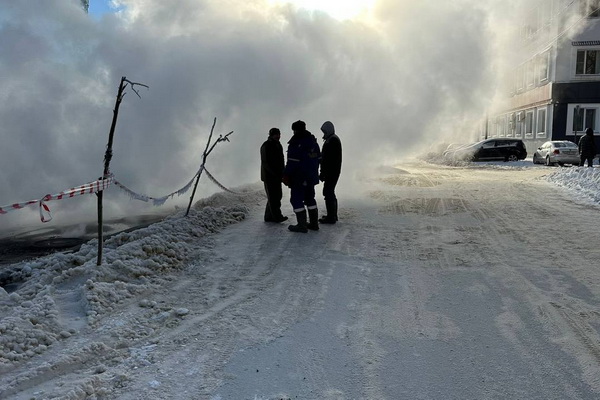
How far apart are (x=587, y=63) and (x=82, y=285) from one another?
1228 inches

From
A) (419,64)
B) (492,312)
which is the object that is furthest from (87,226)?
(419,64)

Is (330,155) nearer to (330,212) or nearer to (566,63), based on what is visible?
(330,212)

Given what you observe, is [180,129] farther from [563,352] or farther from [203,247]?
[563,352]

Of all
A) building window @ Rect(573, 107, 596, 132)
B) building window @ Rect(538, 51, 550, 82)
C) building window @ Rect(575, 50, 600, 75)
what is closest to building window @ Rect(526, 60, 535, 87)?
building window @ Rect(538, 51, 550, 82)

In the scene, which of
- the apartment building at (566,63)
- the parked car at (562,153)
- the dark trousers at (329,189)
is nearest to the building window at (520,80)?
the apartment building at (566,63)

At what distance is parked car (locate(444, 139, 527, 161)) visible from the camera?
25.6 metres

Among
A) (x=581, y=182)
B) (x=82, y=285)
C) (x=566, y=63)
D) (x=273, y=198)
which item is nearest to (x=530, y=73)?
(x=566, y=63)

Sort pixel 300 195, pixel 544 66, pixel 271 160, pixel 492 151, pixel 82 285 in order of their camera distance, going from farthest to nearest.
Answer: pixel 544 66
pixel 492 151
pixel 271 160
pixel 300 195
pixel 82 285

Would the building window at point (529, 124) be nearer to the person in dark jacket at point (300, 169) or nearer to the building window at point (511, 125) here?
the building window at point (511, 125)

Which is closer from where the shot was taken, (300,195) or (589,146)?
(300,195)

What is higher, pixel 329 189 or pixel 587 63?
pixel 587 63

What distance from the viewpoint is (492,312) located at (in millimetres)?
3945

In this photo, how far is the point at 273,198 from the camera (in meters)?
7.35

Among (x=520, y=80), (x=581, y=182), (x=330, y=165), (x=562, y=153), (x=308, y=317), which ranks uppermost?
(x=520, y=80)
